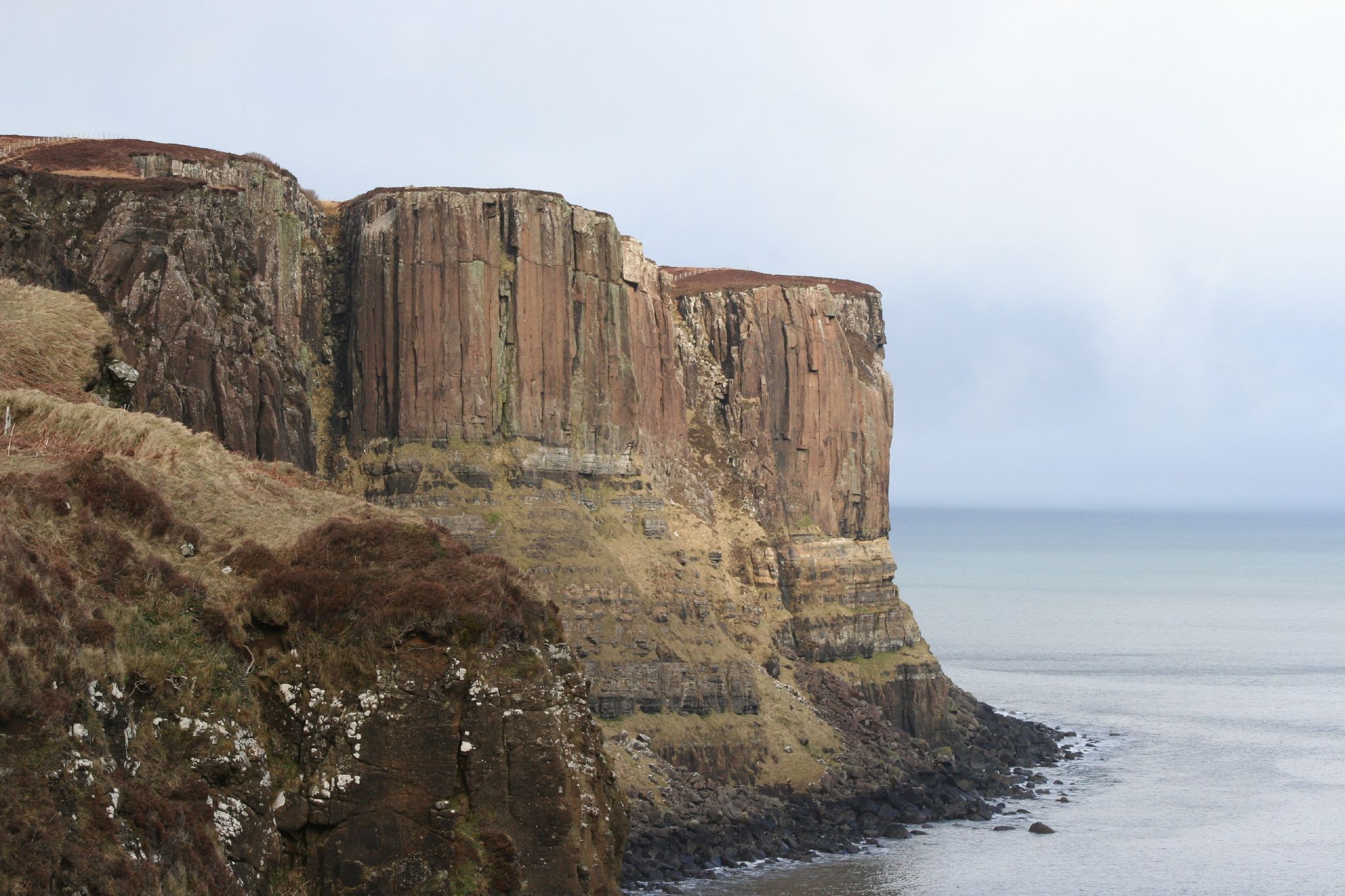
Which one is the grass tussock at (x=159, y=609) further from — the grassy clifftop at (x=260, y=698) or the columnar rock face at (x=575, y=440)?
the columnar rock face at (x=575, y=440)

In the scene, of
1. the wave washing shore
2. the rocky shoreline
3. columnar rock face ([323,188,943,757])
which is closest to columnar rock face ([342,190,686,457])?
columnar rock face ([323,188,943,757])

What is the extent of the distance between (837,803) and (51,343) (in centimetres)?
5186

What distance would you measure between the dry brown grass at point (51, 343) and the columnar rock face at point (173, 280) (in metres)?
4.85

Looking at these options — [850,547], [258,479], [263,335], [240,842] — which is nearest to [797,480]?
[850,547]

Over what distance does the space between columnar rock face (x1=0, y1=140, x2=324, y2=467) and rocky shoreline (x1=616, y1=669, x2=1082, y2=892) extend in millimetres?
18427

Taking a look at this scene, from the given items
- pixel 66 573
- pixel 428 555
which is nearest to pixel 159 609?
pixel 66 573

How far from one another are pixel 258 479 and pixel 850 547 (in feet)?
258

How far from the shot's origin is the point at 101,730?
66.1 feet

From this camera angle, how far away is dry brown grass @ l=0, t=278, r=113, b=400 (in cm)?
3180

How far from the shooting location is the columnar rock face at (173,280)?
48.3 metres

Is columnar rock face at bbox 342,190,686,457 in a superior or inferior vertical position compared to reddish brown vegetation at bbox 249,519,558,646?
superior

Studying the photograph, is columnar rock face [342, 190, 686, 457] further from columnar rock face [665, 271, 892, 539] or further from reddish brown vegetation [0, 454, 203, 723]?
reddish brown vegetation [0, 454, 203, 723]

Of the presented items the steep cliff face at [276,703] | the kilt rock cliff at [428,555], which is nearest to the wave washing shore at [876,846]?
the kilt rock cliff at [428,555]

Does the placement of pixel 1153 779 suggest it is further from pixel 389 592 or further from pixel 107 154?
pixel 389 592
